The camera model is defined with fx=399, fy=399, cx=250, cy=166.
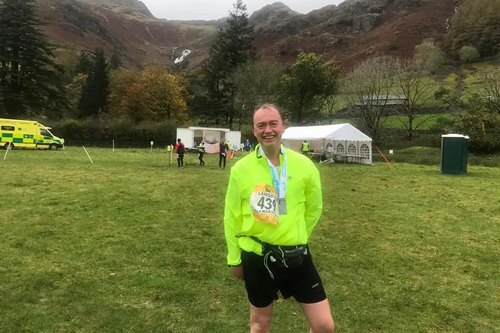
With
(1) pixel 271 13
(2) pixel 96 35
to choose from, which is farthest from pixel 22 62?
(1) pixel 271 13

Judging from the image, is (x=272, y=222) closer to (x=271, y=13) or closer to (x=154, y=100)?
(x=154, y=100)

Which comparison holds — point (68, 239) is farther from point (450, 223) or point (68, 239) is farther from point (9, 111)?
point (9, 111)

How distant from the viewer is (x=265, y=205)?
2590mm

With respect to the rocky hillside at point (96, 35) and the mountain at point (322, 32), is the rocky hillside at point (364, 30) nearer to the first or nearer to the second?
the mountain at point (322, 32)

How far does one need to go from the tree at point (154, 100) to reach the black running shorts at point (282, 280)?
50089mm

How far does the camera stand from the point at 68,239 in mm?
6898

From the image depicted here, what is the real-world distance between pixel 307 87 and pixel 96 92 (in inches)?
1151

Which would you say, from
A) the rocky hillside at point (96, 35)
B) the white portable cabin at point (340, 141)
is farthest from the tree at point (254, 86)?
the rocky hillside at point (96, 35)

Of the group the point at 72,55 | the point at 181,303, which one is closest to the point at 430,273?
the point at 181,303

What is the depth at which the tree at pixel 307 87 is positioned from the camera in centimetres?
4912

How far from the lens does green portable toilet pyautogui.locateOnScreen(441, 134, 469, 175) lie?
19562 mm

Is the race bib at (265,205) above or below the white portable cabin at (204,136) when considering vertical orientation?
below

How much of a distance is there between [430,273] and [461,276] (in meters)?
0.40

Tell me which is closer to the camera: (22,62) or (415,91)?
(415,91)
